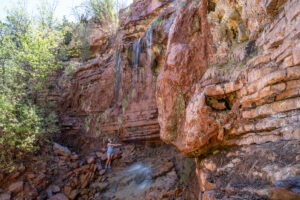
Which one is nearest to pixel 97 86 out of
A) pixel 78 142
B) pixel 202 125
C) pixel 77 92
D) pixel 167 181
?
pixel 77 92

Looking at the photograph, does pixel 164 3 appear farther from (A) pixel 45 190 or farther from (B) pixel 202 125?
(A) pixel 45 190

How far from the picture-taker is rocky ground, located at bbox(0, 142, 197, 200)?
5895 millimetres

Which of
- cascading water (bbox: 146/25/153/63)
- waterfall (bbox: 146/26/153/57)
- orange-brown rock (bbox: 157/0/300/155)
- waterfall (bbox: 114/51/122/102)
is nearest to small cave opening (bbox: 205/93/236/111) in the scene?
orange-brown rock (bbox: 157/0/300/155)

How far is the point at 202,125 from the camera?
381cm

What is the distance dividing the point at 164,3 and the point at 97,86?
5.74m

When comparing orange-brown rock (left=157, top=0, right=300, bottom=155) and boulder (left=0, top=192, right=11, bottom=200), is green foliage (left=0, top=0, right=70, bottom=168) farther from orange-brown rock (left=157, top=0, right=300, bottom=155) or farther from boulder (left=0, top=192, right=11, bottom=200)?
orange-brown rock (left=157, top=0, right=300, bottom=155)

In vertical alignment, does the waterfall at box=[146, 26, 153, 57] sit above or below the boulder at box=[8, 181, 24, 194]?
above

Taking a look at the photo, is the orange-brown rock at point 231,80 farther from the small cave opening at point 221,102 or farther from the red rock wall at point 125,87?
the red rock wall at point 125,87

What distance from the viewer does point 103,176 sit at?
7.39 metres

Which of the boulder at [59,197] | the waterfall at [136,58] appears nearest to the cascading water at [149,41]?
the waterfall at [136,58]

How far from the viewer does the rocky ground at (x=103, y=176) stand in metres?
5.89

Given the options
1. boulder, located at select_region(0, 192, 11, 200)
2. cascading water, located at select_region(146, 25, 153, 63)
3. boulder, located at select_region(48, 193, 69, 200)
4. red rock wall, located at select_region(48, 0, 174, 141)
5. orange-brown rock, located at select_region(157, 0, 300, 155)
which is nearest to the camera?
orange-brown rock, located at select_region(157, 0, 300, 155)

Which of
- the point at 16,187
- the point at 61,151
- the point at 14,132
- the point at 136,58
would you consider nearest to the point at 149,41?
the point at 136,58

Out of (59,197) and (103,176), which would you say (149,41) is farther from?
(59,197)
